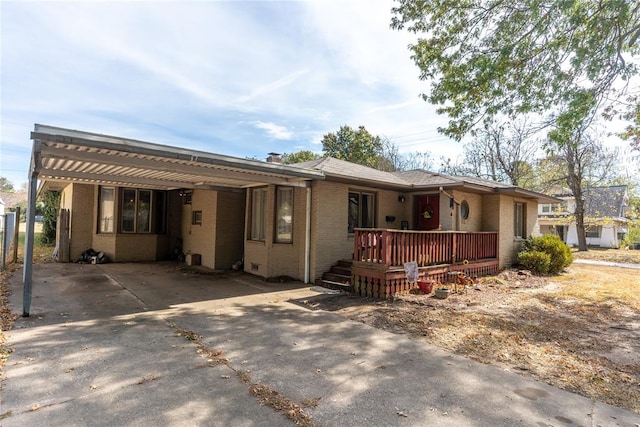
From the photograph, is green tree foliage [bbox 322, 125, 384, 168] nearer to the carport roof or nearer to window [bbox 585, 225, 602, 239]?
window [bbox 585, 225, 602, 239]

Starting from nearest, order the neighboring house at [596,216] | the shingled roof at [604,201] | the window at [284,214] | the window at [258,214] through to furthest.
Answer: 1. the window at [284,214]
2. the window at [258,214]
3. the shingled roof at [604,201]
4. the neighboring house at [596,216]

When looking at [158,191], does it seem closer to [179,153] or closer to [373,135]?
[179,153]

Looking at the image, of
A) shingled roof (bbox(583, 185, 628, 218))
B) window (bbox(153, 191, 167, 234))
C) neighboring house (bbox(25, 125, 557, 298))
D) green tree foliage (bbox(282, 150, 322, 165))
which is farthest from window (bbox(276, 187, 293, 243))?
shingled roof (bbox(583, 185, 628, 218))

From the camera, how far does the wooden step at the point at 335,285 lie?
853cm

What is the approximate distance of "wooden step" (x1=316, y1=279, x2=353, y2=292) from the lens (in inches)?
336

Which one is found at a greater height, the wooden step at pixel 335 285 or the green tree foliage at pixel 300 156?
the green tree foliage at pixel 300 156

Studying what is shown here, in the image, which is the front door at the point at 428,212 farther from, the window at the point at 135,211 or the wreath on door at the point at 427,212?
the window at the point at 135,211

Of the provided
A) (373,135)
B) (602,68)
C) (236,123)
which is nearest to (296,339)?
(602,68)

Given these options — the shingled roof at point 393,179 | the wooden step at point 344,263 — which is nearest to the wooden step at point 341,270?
the wooden step at point 344,263

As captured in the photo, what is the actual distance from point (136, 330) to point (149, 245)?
9.05 metres

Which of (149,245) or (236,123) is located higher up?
(236,123)

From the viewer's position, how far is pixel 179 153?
6309 mm

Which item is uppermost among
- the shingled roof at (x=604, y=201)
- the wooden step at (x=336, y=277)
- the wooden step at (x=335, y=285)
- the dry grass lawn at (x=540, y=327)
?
the shingled roof at (x=604, y=201)

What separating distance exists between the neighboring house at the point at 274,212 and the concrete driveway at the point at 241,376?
9.29 ft
